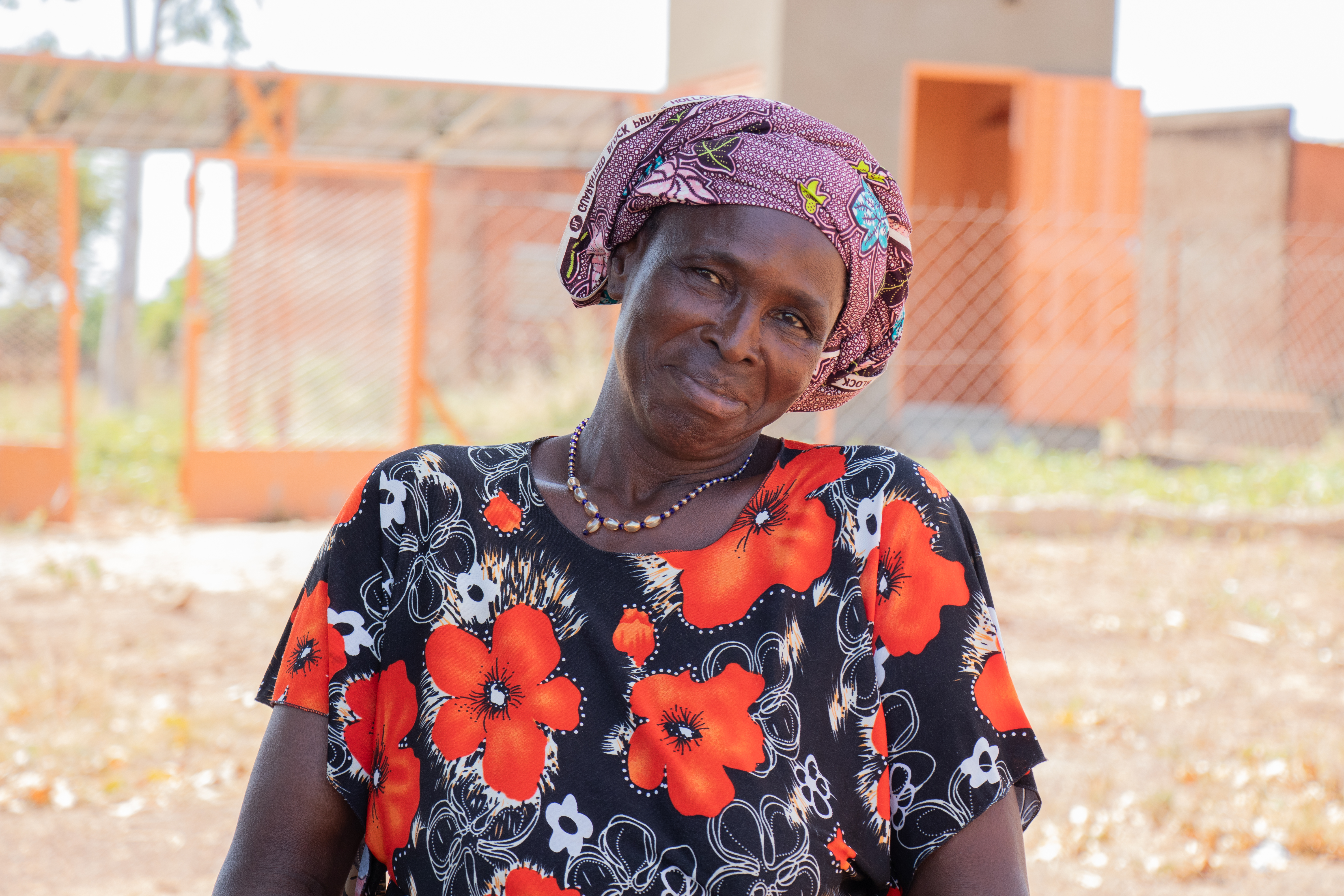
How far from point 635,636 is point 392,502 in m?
0.36

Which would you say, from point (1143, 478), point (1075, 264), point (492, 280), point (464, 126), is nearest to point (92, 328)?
point (492, 280)

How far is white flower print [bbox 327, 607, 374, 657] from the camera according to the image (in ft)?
4.78

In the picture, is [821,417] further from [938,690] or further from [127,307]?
[127,307]

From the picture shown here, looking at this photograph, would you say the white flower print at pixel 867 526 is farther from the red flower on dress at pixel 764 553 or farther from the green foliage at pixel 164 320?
the green foliage at pixel 164 320

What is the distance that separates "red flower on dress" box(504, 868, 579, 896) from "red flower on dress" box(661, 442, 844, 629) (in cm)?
32

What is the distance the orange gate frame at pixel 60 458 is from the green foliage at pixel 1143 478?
5.52 metres

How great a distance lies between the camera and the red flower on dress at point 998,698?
136 centimetres

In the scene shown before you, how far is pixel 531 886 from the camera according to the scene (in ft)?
4.36

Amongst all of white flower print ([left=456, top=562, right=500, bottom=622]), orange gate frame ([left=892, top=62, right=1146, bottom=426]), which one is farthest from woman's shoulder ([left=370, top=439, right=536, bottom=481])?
orange gate frame ([left=892, top=62, right=1146, bottom=426])

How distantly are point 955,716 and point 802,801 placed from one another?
0.20m

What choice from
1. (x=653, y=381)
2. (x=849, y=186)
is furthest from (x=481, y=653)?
(x=849, y=186)

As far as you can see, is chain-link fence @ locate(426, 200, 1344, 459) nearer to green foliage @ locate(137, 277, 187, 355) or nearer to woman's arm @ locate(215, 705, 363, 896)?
woman's arm @ locate(215, 705, 363, 896)

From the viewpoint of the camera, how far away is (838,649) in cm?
140

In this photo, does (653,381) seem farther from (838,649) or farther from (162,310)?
(162,310)
